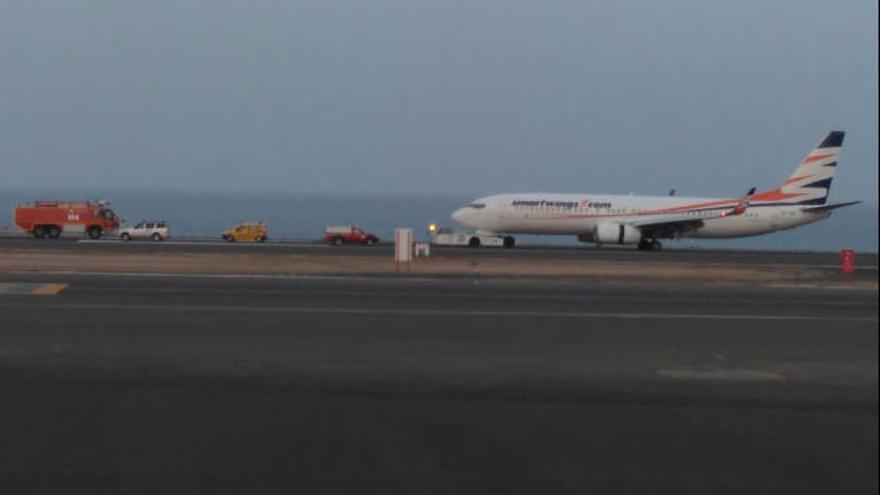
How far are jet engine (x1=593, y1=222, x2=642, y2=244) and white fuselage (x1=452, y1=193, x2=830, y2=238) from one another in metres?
1.03

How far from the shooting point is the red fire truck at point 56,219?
2530 inches

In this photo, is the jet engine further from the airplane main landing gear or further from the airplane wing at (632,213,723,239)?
the airplane wing at (632,213,723,239)

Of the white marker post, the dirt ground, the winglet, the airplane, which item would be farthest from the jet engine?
the winglet

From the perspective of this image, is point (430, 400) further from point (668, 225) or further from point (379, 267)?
point (668, 225)

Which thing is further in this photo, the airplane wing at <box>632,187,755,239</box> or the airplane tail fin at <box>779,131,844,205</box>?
the airplane wing at <box>632,187,755,239</box>

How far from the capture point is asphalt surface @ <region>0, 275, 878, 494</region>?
9.70 meters

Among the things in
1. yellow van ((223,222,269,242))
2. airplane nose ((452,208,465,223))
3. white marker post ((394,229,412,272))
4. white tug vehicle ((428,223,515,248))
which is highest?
airplane nose ((452,208,465,223))

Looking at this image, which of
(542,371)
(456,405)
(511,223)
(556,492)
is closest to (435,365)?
(542,371)

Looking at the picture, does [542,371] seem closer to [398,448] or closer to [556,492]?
[398,448]

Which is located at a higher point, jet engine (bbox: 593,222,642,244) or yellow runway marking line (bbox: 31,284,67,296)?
jet engine (bbox: 593,222,642,244)

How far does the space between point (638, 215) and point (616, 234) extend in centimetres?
263

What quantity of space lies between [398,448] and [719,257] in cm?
4384

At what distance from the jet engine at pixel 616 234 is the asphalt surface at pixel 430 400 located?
37.7 meters

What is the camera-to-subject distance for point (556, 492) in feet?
30.3
